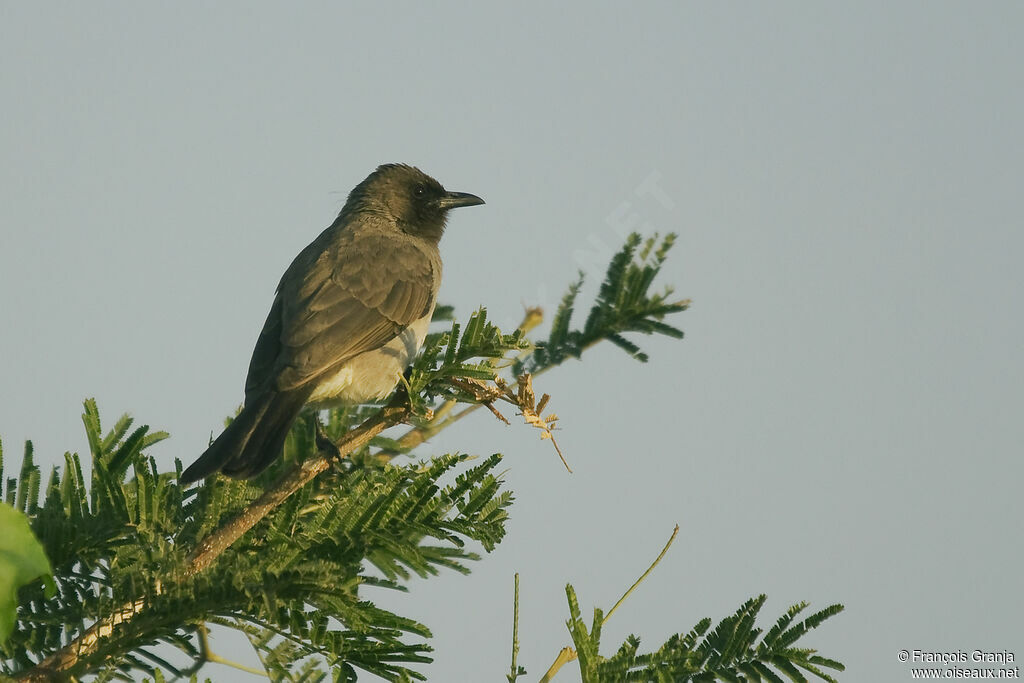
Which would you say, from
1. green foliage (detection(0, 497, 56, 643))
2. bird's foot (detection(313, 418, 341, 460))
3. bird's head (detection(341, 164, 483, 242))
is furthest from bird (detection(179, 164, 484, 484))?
green foliage (detection(0, 497, 56, 643))

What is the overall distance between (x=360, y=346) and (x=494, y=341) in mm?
2377

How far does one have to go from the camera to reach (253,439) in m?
3.53

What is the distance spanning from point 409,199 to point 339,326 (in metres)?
2.21

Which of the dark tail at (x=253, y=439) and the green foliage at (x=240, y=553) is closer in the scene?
the green foliage at (x=240, y=553)

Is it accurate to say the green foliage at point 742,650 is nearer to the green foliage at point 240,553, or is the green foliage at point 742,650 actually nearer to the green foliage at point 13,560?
the green foliage at point 240,553

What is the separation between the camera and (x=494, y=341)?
2.83 meters

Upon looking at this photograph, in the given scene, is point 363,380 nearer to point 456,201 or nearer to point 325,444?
point 325,444

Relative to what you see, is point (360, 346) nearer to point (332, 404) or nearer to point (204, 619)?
point (332, 404)

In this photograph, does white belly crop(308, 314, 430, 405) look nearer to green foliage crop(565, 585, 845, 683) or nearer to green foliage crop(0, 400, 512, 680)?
green foliage crop(0, 400, 512, 680)

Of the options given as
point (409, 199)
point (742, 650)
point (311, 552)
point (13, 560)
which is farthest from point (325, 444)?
point (409, 199)

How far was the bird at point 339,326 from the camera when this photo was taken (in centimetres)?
444

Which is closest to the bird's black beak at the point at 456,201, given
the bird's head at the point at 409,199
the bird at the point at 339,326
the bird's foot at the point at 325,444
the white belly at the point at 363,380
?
the bird's head at the point at 409,199

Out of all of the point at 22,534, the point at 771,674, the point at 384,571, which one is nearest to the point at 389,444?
the point at 384,571

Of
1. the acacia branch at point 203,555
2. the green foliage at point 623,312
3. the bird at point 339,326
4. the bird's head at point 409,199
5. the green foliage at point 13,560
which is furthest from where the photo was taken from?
the bird's head at point 409,199
